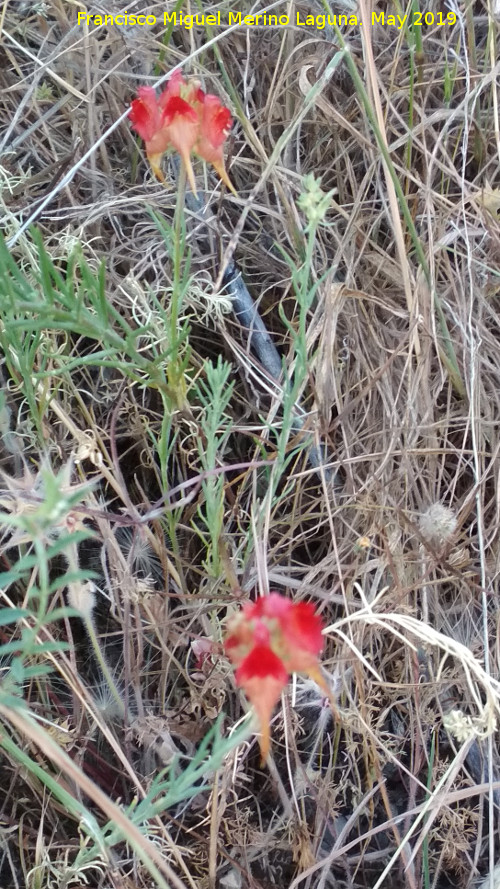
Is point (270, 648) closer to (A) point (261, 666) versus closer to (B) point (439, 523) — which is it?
(A) point (261, 666)

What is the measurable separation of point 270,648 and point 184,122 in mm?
491

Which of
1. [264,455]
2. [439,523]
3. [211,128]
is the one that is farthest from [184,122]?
[439,523]

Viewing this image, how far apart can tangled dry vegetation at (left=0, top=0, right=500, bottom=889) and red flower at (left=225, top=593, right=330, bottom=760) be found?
258 mm

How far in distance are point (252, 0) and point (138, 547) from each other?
3.23ft

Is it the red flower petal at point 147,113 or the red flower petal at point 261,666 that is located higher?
the red flower petal at point 147,113

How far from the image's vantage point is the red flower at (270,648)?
1.79 ft

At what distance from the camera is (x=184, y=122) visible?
0.73 m

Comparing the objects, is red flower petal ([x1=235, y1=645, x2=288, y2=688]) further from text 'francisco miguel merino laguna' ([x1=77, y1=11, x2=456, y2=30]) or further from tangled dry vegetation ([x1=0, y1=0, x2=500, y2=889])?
text 'francisco miguel merino laguna' ([x1=77, y1=11, x2=456, y2=30])

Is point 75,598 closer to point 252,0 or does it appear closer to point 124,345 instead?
point 124,345

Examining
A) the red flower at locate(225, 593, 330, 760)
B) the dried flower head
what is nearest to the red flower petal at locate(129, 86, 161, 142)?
the red flower at locate(225, 593, 330, 760)

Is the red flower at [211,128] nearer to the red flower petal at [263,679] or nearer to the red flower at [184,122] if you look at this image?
the red flower at [184,122]

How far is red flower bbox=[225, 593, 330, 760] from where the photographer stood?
545mm

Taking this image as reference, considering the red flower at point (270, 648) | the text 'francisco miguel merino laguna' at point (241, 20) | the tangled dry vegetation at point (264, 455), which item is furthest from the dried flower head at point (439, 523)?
the text 'francisco miguel merino laguna' at point (241, 20)

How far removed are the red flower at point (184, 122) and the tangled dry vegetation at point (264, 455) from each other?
0.10m
